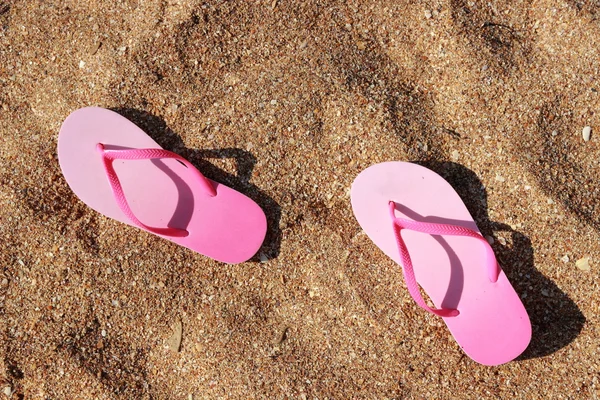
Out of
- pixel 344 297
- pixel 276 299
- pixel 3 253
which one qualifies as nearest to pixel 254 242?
pixel 276 299

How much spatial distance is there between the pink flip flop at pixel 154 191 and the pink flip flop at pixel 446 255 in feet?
0.98

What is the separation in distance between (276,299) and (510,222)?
24.0 inches

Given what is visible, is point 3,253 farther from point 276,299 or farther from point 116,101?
point 276,299

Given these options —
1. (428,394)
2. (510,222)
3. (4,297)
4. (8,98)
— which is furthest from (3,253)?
(510,222)

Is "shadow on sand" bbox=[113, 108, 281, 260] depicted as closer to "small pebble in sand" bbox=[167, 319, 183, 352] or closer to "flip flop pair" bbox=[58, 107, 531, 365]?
"flip flop pair" bbox=[58, 107, 531, 365]

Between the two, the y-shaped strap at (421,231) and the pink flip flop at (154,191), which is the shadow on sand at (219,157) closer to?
the pink flip flop at (154,191)

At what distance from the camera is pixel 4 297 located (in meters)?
1.28

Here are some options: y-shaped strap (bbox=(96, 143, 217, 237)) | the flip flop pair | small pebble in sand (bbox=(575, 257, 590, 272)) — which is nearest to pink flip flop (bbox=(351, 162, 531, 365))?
the flip flop pair

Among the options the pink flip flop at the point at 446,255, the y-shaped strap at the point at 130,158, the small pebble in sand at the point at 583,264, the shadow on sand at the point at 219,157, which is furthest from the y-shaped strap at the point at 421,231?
the y-shaped strap at the point at 130,158

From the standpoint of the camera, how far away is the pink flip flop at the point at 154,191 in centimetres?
129

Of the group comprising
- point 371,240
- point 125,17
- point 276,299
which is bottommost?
point 276,299

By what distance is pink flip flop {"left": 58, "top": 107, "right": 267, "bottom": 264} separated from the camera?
1.29 metres

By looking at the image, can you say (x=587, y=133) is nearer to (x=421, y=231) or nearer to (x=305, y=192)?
(x=421, y=231)

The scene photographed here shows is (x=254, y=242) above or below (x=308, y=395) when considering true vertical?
above
